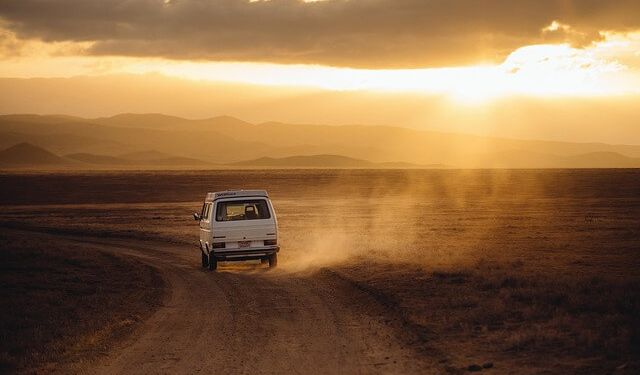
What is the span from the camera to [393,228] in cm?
4191

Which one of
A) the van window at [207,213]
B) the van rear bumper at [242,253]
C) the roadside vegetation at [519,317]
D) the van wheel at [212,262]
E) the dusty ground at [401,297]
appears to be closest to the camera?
the roadside vegetation at [519,317]

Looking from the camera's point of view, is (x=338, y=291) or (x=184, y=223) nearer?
(x=338, y=291)

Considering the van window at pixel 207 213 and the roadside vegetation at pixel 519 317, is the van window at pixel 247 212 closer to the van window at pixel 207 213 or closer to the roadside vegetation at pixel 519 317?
the van window at pixel 207 213

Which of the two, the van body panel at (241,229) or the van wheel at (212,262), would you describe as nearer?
the van body panel at (241,229)

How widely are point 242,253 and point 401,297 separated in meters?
7.76

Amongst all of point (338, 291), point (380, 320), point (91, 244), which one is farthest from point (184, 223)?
point (380, 320)

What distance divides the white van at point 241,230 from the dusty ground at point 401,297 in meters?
0.67

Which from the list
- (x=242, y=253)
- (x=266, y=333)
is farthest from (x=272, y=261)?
(x=266, y=333)

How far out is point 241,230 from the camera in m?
23.8

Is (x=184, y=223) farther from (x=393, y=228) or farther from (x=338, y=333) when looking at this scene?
(x=338, y=333)

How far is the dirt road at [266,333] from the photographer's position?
1088 cm

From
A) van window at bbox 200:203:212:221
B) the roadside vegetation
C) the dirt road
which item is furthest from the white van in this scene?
the roadside vegetation

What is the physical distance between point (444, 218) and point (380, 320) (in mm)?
35137

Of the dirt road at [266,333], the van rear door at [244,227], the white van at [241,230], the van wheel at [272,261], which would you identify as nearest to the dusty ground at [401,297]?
the dirt road at [266,333]
